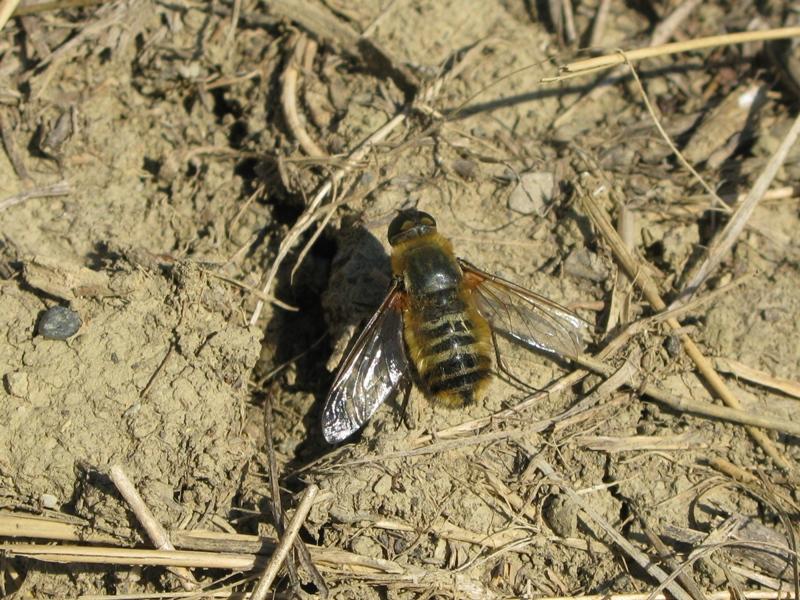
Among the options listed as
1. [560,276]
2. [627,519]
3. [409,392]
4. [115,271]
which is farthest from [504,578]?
[115,271]

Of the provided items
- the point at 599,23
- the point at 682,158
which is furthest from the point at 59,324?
the point at 599,23

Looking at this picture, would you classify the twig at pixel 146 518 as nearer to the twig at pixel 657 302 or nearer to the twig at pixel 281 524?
the twig at pixel 281 524

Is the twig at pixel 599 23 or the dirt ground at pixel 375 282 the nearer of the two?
the dirt ground at pixel 375 282

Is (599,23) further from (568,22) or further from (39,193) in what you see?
(39,193)

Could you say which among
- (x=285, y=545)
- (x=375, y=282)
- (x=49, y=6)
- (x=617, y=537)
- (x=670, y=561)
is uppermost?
(x=49, y=6)

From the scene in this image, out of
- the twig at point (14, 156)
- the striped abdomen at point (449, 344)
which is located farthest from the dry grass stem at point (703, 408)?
the twig at point (14, 156)

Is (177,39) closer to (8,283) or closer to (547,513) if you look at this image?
(8,283)
